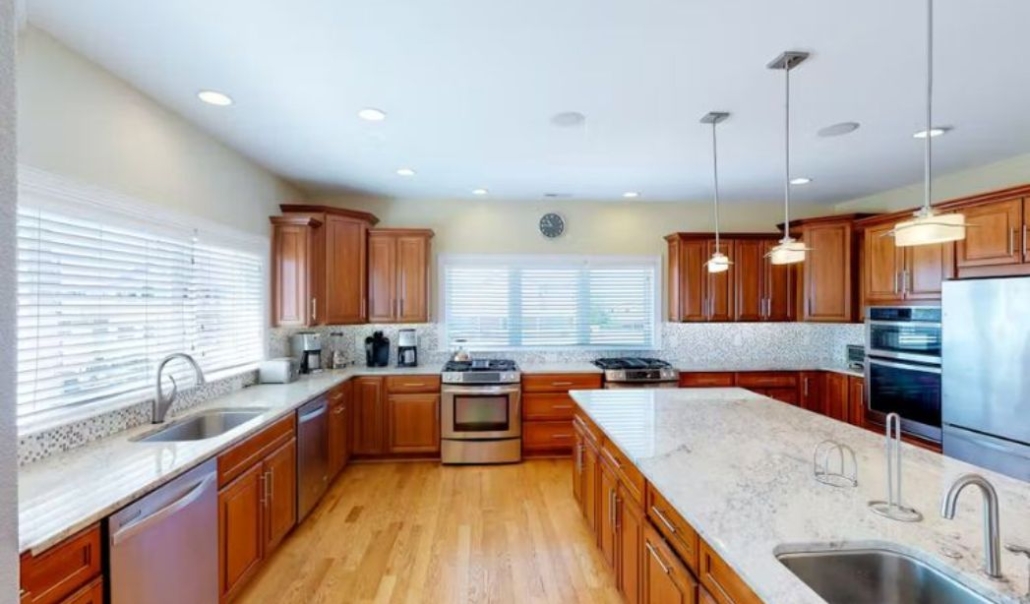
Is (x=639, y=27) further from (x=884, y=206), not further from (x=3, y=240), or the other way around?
(x=884, y=206)

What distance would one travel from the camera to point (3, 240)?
503mm

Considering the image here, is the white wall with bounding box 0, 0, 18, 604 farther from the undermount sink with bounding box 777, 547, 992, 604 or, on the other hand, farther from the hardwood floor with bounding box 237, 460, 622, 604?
the hardwood floor with bounding box 237, 460, 622, 604

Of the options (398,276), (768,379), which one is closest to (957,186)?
(768,379)

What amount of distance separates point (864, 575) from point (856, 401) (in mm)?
3785

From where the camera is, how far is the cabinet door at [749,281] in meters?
4.95

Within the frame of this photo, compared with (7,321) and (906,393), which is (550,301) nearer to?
(906,393)

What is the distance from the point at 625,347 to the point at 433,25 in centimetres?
405

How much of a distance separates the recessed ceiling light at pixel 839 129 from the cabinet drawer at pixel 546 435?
308 centimetres

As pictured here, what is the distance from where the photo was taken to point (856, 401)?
434cm

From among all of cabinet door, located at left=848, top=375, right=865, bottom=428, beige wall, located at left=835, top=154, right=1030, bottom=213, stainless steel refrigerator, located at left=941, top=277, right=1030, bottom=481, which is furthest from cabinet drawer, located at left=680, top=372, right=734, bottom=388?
beige wall, located at left=835, top=154, right=1030, bottom=213

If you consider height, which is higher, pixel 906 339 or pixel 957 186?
pixel 957 186

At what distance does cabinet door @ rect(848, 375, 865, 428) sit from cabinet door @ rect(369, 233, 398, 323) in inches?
171

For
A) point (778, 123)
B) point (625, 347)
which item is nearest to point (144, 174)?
point (778, 123)

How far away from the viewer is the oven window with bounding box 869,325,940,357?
353 centimetres
